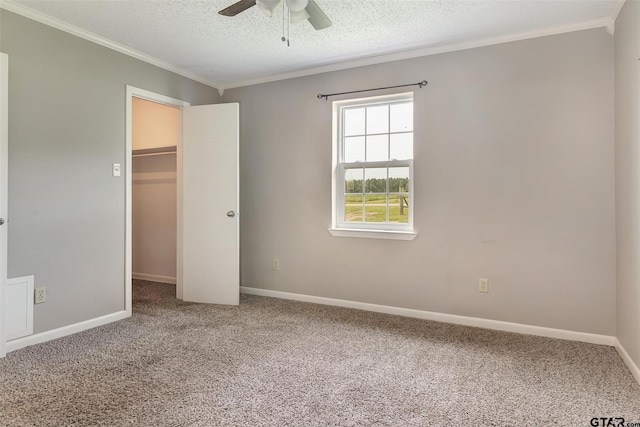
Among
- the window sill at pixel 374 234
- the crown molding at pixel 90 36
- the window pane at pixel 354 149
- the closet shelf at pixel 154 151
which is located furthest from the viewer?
the closet shelf at pixel 154 151

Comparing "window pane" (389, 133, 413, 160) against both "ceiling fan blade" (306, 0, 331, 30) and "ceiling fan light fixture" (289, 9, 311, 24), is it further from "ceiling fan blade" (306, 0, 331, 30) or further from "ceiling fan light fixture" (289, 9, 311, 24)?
"ceiling fan light fixture" (289, 9, 311, 24)

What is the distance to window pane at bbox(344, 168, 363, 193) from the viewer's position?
3.69m

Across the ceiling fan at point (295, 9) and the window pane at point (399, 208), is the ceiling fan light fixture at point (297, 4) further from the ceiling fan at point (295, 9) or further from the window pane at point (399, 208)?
the window pane at point (399, 208)

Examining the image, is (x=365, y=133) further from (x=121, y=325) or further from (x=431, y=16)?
(x=121, y=325)

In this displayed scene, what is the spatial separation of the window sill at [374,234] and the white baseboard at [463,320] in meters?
0.68

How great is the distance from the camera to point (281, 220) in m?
4.01

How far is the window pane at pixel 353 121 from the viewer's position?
3.68m

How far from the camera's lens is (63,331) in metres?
2.85

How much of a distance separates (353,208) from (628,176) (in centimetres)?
218

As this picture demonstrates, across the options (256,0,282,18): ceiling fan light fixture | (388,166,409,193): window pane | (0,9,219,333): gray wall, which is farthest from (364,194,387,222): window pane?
(0,9,219,333): gray wall

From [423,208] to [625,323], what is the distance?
5.36ft

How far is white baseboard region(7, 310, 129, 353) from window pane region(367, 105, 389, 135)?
9.75ft

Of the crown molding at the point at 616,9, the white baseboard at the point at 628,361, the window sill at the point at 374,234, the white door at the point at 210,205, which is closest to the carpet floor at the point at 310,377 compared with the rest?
the white baseboard at the point at 628,361

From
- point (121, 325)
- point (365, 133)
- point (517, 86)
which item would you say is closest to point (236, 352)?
point (121, 325)
